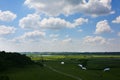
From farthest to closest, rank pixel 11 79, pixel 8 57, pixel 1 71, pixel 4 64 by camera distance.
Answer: pixel 8 57, pixel 4 64, pixel 1 71, pixel 11 79

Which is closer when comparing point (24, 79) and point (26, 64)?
point (24, 79)

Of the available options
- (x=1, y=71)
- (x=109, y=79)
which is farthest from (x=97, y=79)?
(x=1, y=71)

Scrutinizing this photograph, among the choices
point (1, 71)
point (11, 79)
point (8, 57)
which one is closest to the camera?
point (11, 79)

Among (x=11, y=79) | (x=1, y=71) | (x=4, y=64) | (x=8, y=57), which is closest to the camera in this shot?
(x=11, y=79)

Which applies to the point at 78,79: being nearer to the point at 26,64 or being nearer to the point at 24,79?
the point at 24,79

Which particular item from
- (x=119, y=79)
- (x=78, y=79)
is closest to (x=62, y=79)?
(x=78, y=79)

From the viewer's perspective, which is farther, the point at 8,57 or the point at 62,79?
the point at 8,57

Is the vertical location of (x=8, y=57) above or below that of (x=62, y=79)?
above

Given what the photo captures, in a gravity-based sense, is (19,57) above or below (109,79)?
above
